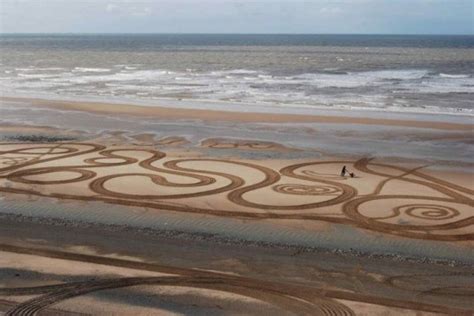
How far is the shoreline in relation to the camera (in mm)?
30141

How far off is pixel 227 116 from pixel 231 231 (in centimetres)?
1912

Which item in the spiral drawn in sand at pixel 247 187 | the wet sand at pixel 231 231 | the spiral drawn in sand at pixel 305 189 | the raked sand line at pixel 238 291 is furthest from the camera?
the spiral drawn in sand at pixel 305 189

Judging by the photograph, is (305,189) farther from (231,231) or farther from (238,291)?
(238,291)

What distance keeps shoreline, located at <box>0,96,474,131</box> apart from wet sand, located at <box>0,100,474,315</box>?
753cm

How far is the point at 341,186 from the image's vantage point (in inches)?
700

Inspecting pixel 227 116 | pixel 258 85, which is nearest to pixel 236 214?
pixel 227 116

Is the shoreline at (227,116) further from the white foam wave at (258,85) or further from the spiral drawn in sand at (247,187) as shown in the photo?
the spiral drawn in sand at (247,187)

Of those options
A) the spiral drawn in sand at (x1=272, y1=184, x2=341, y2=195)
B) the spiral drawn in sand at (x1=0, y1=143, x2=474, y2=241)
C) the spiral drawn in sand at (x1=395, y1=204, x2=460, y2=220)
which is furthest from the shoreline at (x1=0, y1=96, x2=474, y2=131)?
the spiral drawn in sand at (x1=395, y1=204, x2=460, y2=220)

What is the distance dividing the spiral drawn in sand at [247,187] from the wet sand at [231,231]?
0.06m

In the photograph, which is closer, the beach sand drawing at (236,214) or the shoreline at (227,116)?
the beach sand drawing at (236,214)

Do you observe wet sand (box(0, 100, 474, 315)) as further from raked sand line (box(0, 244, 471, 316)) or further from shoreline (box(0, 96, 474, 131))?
shoreline (box(0, 96, 474, 131))

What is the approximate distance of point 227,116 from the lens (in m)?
32.8

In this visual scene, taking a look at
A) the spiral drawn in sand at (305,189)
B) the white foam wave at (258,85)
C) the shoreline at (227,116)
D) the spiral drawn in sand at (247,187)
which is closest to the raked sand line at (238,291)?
the spiral drawn in sand at (247,187)

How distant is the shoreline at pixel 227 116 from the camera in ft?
98.9
